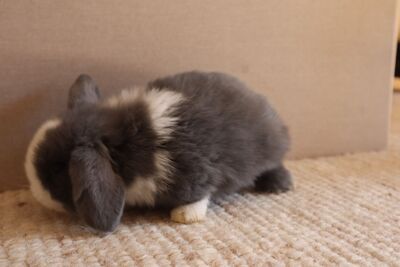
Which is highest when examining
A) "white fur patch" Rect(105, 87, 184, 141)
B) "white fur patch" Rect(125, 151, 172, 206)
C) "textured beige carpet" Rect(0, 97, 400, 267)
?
"white fur patch" Rect(105, 87, 184, 141)

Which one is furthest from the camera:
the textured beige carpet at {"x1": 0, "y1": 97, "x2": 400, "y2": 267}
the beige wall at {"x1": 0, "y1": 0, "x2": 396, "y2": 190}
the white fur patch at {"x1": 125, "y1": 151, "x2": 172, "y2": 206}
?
the beige wall at {"x1": 0, "y1": 0, "x2": 396, "y2": 190}

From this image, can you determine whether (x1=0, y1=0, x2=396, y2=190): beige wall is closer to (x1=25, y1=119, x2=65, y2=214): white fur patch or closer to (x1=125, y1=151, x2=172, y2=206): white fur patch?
(x1=25, y1=119, x2=65, y2=214): white fur patch

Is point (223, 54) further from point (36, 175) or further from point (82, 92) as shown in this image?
point (36, 175)

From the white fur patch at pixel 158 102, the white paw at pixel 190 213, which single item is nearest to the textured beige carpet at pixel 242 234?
A: the white paw at pixel 190 213

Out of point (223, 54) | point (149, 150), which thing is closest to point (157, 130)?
point (149, 150)

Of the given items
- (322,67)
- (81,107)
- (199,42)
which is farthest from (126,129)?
(322,67)

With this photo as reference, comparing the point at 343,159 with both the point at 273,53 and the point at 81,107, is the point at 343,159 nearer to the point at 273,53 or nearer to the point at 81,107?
the point at 273,53

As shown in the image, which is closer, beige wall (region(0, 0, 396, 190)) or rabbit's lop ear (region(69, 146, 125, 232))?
rabbit's lop ear (region(69, 146, 125, 232))

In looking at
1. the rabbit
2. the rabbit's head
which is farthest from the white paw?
the rabbit's head
